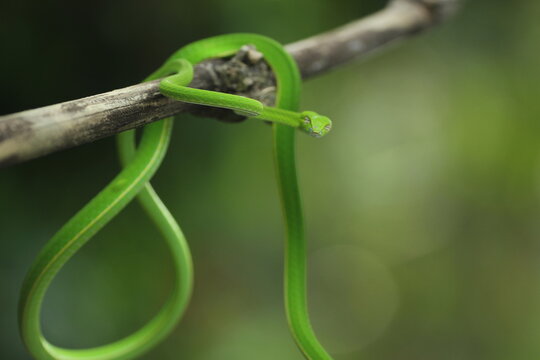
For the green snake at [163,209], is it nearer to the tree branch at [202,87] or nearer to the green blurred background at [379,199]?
the tree branch at [202,87]

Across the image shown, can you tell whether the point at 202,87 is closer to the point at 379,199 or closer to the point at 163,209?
the point at 163,209

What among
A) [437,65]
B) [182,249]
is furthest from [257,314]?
[437,65]

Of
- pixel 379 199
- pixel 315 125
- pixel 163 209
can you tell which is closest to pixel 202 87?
pixel 315 125

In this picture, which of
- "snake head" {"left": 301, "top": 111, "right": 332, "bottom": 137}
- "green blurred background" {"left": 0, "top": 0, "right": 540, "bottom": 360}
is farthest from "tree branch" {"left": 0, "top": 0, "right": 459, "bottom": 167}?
"green blurred background" {"left": 0, "top": 0, "right": 540, "bottom": 360}

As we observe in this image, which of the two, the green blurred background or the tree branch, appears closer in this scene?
the tree branch

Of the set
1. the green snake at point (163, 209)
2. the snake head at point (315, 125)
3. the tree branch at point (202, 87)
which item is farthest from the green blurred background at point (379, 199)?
the snake head at point (315, 125)

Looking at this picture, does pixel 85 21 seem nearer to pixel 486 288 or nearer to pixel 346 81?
pixel 346 81

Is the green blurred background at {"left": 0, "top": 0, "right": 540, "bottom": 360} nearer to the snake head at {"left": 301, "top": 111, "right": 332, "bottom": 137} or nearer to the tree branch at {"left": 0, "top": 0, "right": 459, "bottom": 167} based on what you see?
the tree branch at {"left": 0, "top": 0, "right": 459, "bottom": 167}
